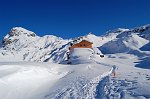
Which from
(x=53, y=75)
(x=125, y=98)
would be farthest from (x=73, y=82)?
(x=125, y=98)

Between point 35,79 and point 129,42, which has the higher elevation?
point 129,42

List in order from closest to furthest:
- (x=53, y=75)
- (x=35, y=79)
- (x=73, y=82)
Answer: (x=73, y=82), (x=35, y=79), (x=53, y=75)

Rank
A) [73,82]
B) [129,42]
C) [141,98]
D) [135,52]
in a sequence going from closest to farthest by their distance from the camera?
1. [141,98]
2. [73,82]
3. [135,52]
4. [129,42]

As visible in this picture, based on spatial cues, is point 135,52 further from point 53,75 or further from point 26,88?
point 26,88

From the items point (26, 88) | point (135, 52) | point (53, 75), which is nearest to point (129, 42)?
point (135, 52)

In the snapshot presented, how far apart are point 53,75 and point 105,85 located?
8.50m

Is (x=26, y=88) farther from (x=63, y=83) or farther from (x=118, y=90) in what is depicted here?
(x=118, y=90)

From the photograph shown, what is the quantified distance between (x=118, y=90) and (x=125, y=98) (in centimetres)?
217

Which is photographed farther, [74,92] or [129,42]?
[129,42]

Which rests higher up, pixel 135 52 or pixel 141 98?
pixel 135 52

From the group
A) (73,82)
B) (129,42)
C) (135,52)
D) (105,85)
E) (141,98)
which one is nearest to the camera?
(141,98)

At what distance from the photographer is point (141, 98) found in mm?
13930

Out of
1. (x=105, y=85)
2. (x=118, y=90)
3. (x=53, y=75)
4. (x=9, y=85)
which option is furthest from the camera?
(x=53, y=75)

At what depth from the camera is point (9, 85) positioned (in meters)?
19.8
